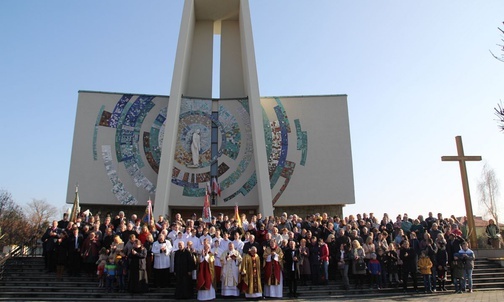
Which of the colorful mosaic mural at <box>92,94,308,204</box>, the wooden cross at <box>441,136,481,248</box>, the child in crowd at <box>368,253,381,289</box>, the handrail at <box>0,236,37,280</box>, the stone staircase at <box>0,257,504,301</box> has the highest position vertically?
the colorful mosaic mural at <box>92,94,308,204</box>

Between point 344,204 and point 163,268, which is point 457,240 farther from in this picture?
point 344,204

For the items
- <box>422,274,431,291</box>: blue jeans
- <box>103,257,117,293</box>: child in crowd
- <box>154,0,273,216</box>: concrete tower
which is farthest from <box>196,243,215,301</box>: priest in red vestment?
<box>154,0,273,216</box>: concrete tower

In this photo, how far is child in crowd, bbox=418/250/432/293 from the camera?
1056 cm

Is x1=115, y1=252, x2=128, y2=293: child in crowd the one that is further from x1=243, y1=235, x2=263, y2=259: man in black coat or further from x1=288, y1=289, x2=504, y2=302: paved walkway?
x1=288, y1=289, x2=504, y2=302: paved walkway

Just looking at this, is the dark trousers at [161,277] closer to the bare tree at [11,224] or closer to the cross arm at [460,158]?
the cross arm at [460,158]

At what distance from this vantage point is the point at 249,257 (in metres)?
9.88

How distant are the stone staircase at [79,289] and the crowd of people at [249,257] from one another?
0.73ft

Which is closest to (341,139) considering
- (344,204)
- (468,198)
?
(344,204)

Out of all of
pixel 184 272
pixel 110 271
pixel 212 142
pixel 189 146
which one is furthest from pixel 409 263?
pixel 189 146

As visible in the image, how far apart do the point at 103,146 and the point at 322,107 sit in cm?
1162

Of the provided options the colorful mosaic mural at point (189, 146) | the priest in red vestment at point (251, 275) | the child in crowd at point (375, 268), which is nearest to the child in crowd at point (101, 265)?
the priest in red vestment at point (251, 275)

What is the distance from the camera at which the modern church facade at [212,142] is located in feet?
63.8

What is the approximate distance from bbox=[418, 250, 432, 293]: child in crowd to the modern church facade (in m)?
8.28

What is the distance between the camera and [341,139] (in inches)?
856
